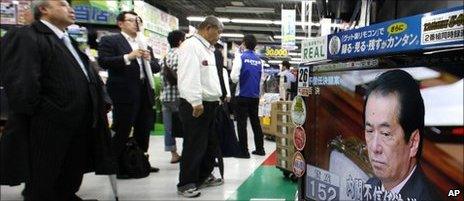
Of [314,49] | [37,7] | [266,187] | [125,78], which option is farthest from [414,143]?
[125,78]

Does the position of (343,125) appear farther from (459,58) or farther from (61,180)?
(61,180)

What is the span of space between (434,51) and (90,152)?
2213 millimetres

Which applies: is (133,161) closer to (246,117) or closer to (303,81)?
(246,117)

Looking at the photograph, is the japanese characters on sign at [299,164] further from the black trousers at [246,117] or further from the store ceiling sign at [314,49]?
the black trousers at [246,117]

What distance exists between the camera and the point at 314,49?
1.33 metres

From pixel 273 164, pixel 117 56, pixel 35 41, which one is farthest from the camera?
pixel 273 164

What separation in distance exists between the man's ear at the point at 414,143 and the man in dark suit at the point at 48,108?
1.88 meters

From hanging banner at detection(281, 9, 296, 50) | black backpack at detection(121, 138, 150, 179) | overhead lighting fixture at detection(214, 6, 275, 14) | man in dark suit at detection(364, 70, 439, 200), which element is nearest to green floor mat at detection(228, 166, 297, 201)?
black backpack at detection(121, 138, 150, 179)

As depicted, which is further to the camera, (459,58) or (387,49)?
(387,49)

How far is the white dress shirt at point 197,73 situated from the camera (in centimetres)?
293

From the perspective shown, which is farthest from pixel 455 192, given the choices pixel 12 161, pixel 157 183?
pixel 157 183

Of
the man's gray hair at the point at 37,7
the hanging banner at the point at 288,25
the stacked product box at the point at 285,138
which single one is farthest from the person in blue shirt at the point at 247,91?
the hanging banner at the point at 288,25

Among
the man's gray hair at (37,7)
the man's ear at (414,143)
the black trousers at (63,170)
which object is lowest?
the black trousers at (63,170)

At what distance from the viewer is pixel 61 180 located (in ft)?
7.99
